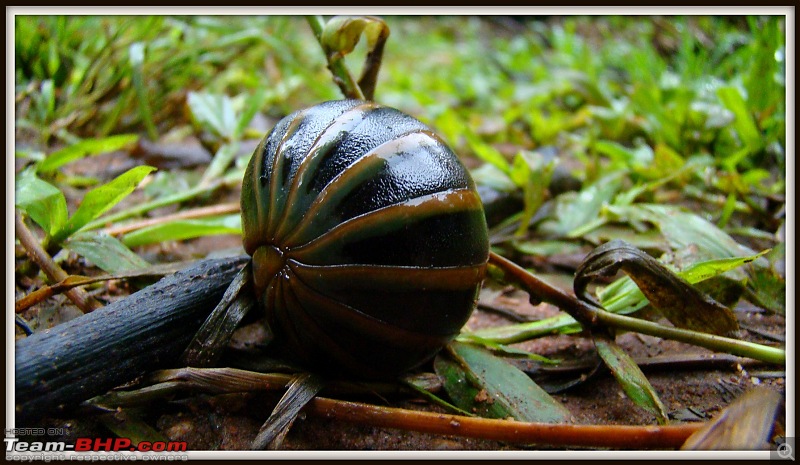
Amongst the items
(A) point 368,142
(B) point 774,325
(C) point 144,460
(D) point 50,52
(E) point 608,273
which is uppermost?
(D) point 50,52

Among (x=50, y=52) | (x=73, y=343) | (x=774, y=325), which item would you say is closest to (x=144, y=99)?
(x=50, y=52)

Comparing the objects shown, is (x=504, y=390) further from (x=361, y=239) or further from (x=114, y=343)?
(x=114, y=343)

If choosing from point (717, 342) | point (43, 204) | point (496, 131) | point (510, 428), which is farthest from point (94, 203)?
point (496, 131)

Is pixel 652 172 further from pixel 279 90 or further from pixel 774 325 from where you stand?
pixel 279 90

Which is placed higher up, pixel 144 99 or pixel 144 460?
pixel 144 99

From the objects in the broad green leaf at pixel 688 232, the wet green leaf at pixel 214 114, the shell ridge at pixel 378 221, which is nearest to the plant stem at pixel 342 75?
the shell ridge at pixel 378 221

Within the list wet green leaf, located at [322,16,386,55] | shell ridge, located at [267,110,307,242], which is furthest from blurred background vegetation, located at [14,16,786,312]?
wet green leaf, located at [322,16,386,55]

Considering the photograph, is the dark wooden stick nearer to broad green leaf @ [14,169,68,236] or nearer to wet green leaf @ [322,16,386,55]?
broad green leaf @ [14,169,68,236]
